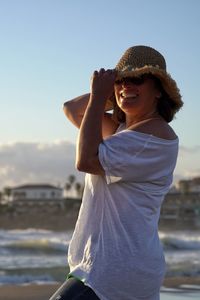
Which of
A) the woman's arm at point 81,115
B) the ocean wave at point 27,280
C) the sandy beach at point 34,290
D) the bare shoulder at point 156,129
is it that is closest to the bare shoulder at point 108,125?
the woman's arm at point 81,115

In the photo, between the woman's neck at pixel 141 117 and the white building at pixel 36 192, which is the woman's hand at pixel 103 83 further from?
the white building at pixel 36 192

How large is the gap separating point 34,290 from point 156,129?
6.83 meters

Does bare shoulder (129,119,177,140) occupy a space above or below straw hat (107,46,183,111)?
below

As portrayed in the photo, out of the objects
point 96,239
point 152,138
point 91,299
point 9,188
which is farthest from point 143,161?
point 9,188

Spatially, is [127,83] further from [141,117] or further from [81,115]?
[81,115]

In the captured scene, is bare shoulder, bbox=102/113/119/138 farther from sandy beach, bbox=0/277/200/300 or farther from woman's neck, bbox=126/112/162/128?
sandy beach, bbox=0/277/200/300

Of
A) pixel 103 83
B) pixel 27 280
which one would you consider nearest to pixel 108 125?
pixel 103 83

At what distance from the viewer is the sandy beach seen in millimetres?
7868

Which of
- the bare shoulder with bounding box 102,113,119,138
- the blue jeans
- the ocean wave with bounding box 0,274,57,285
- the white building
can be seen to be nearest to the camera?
the blue jeans

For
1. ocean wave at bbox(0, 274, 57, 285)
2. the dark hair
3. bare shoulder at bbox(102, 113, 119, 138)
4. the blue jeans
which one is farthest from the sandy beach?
the blue jeans

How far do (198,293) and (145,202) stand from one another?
6.13 m

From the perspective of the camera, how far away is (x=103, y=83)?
206 cm

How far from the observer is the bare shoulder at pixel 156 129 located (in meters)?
2.07

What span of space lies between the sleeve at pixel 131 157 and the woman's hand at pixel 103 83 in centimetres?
14
